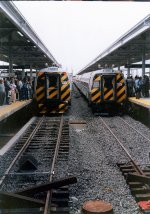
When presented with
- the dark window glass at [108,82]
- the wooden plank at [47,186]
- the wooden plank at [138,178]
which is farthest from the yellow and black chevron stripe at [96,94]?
Answer: the wooden plank at [47,186]

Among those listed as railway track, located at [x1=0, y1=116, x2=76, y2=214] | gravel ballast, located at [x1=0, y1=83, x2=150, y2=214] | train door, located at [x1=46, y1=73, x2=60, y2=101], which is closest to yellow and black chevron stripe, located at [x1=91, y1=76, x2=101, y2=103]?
train door, located at [x1=46, y1=73, x2=60, y2=101]

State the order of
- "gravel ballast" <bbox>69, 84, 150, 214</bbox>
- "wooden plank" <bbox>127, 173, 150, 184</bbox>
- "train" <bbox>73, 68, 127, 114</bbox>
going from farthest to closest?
1. "train" <bbox>73, 68, 127, 114</bbox>
2. "wooden plank" <bbox>127, 173, 150, 184</bbox>
3. "gravel ballast" <bbox>69, 84, 150, 214</bbox>

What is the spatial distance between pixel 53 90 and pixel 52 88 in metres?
0.12

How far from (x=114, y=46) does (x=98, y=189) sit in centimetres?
2076

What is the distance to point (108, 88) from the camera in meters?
18.8

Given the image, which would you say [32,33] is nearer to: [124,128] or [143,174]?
[124,128]

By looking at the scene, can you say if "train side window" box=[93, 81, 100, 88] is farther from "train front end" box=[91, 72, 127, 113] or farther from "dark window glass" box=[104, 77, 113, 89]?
"dark window glass" box=[104, 77, 113, 89]

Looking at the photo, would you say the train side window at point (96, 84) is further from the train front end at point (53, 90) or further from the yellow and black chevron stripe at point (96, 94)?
the train front end at point (53, 90)

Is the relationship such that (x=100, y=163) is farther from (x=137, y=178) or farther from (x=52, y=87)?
(x=52, y=87)

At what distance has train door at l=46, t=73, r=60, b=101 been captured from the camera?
18734mm

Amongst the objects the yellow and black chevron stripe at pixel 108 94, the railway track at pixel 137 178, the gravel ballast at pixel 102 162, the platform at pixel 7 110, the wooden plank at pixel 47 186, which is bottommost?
the gravel ballast at pixel 102 162

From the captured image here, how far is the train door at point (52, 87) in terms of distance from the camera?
18734 mm

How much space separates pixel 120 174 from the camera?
756 cm

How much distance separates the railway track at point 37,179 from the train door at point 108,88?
6955 mm
